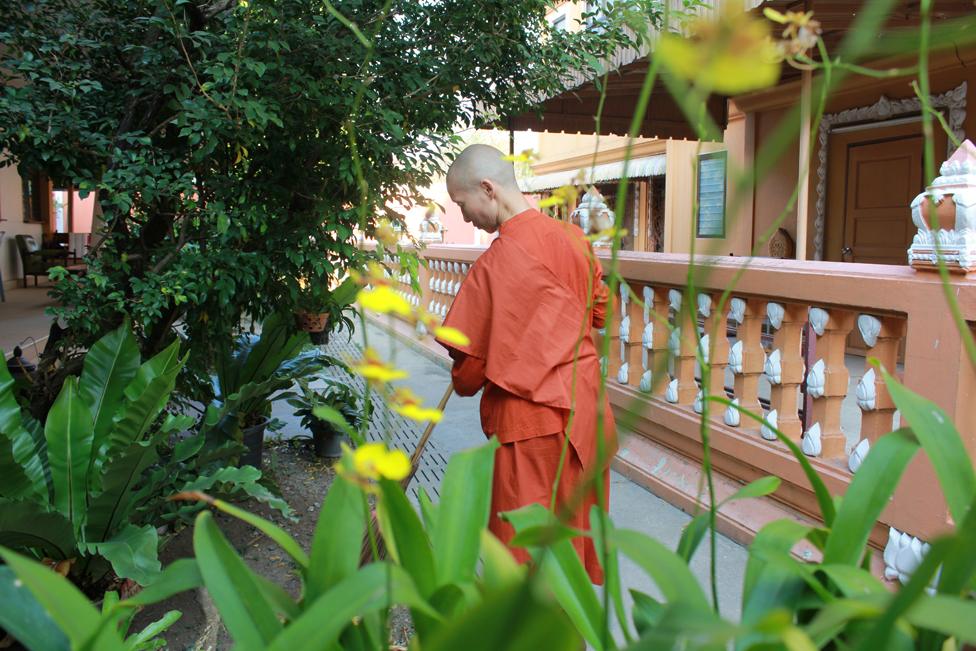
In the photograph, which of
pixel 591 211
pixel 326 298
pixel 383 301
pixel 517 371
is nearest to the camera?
pixel 383 301

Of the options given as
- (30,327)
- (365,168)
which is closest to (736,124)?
(365,168)

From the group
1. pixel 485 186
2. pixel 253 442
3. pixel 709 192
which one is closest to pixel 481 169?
pixel 485 186

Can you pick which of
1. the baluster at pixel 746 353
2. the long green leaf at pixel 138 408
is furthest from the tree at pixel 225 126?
the baluster at pixel 746 353

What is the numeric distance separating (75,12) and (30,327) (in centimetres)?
472

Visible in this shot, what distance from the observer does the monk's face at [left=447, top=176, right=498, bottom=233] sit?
90.6 inches

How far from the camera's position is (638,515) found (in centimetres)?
336

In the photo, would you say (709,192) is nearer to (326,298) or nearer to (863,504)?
(326,298)

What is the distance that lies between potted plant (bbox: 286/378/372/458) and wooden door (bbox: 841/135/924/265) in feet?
17.9

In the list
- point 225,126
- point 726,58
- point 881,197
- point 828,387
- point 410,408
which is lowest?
point 828,387

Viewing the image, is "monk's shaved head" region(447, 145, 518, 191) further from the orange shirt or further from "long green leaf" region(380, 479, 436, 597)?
"long green leaf" region(380, 479, 436, 597)

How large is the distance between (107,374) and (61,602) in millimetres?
2002

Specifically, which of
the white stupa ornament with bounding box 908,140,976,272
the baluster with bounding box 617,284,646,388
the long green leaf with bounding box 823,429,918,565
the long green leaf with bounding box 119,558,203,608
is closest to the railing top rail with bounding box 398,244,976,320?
the white stupa ornament with bounding box 908,140,976,272

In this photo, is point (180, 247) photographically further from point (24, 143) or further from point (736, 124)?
point (736, 124)

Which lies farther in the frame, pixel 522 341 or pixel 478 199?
pixel 478 199
